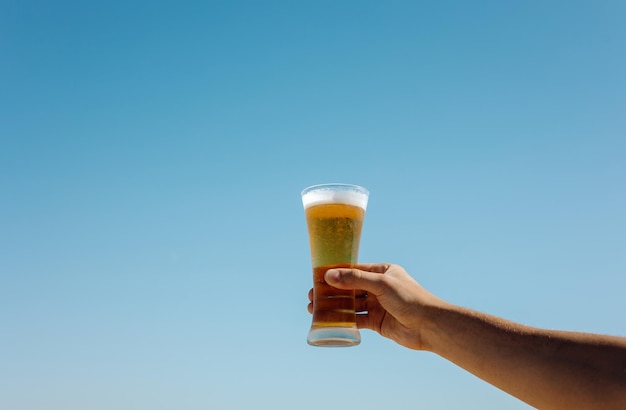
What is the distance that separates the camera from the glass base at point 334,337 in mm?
4629

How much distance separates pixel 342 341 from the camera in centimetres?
464

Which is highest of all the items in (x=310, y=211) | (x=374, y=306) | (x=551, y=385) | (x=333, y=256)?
(x=310, y=211)

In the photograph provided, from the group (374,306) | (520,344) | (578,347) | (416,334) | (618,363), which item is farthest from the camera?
(374,306)

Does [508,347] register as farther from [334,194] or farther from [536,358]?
[334,194]

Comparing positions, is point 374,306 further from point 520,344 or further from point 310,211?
point 520,344

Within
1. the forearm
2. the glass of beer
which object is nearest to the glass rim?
the glass of beer

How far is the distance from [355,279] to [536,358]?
5.15 feet

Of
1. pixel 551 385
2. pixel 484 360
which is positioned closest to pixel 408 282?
pixel 484 360

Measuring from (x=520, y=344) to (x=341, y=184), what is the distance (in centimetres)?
212

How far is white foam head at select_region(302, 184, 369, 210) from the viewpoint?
4906 mm

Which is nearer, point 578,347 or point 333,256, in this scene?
point 578,347

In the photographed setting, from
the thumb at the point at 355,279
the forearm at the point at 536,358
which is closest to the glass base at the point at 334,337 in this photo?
the thumb at the point at 355,279

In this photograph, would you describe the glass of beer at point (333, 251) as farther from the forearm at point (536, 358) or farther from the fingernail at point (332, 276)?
the forearm at point (536, 358)

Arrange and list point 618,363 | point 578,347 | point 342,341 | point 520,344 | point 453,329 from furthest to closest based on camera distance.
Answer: point 342,341, point 453,329, point 520,344, point 578,347, point 618,363
